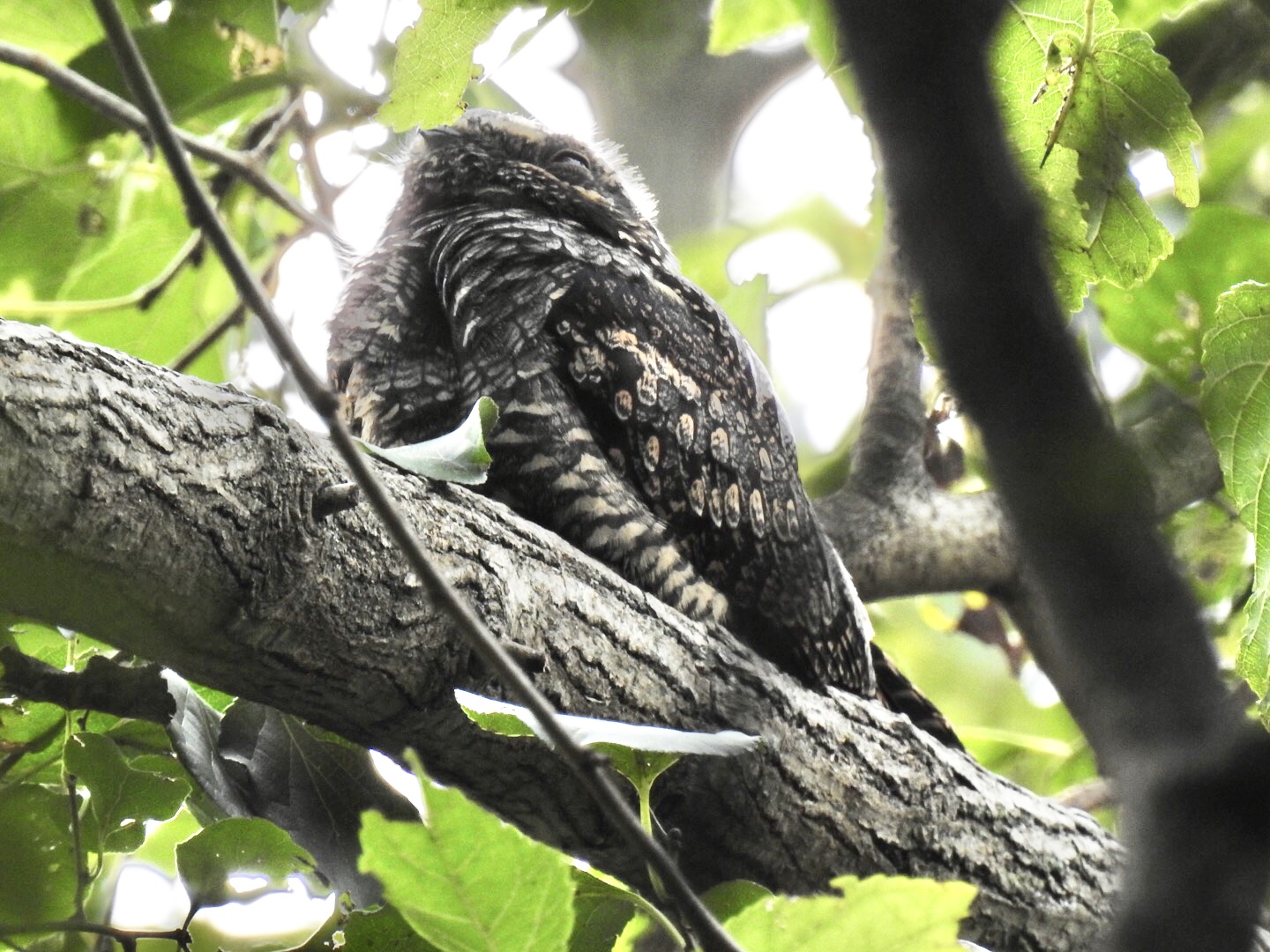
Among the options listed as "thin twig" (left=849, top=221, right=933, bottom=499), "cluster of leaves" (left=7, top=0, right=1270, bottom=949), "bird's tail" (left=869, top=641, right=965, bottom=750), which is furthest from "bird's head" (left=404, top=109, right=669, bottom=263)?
"bird's tail" (left=869, top=641, right=965, bottom=750)

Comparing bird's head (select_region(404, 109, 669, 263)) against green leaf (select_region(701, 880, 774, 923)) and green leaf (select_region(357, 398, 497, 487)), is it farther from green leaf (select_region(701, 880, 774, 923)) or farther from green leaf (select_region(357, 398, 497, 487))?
green leaf (select_region(701, 880, 774, 923))

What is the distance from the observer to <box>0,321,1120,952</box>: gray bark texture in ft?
3.26

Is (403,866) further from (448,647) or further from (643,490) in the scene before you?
(643,490)

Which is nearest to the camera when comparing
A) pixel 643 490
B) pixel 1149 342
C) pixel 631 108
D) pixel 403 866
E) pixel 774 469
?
pixel 403 866

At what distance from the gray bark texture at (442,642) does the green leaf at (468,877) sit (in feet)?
1.68

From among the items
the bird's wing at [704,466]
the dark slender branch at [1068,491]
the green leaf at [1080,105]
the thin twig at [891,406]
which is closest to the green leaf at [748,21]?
the bird's wing at [704,466]

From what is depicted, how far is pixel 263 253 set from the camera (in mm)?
2645

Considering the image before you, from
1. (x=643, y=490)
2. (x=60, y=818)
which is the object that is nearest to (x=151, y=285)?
(x=643, y=490)

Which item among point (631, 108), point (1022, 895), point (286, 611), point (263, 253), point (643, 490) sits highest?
point (631, 108)

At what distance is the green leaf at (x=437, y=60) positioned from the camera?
98cm

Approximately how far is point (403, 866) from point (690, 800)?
865mm

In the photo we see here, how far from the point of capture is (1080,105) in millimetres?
1177

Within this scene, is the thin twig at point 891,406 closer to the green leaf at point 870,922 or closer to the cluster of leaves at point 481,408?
the cluster of leaves at point 481,408

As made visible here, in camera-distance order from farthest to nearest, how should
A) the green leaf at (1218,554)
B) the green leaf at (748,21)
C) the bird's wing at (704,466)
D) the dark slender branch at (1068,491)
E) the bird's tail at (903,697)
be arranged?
1. the green leaf at (1218,554)
2. the bird's tail at (903,697)
3. the bird's wing at (704,466)
4. the green leaf at (748,21)
5. the dark slender branch at (1068,491)
